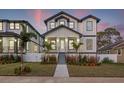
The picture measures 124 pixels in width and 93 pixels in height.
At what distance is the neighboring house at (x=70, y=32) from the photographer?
28.6 meters

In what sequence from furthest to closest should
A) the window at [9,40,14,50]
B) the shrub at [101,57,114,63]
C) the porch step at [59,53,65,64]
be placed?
1. the window at [9,40,14,50]
2. the shrub at [101,57,114,63]
3. the porch step at [59,53,65,64]

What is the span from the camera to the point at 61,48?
2844 centimetres

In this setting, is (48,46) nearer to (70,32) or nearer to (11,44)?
(70,32)

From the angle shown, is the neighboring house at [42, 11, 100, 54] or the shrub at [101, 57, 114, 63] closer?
the shrub at [101, 57, 114, 63]

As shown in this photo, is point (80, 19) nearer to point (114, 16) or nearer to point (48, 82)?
point (114, 16)

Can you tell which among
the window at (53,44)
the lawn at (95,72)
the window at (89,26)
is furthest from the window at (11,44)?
the lawn at (95,72)

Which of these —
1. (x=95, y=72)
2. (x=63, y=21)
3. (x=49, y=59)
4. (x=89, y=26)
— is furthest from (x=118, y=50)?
(x=95, y=72)

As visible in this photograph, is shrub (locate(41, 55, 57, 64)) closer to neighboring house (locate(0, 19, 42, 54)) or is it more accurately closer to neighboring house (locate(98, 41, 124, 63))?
neighboring house (locate(0, 19, 42, 54))

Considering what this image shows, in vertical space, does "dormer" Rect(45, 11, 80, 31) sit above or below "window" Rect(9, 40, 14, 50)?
above

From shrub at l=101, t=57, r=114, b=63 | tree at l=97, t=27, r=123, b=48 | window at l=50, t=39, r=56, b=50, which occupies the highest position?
tree at l=97, t=27, r=123, b=48

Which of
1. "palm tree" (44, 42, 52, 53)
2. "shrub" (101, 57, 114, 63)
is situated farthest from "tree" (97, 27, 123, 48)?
"palm tree" (44, 42, 52, 53)

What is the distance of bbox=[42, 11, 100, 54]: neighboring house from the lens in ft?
93.9

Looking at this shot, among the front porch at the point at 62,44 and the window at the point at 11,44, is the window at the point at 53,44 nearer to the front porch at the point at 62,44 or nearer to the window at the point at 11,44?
the front porch at the point at 62,44
